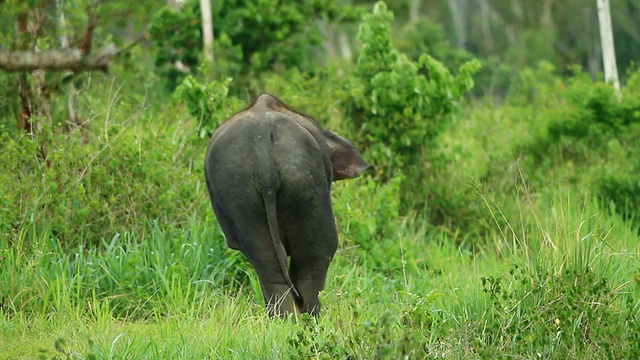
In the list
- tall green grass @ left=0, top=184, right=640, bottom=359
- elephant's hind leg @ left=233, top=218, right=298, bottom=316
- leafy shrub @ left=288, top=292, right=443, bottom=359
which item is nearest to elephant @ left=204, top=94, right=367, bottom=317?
elephant's hind leg @ left=233, top=218, right=298, bottom=316

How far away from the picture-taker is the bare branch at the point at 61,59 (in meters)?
5.12

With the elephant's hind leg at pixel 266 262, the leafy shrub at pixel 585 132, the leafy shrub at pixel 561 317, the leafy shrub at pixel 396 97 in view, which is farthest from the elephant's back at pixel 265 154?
the leafy shrub at pixel 585 132

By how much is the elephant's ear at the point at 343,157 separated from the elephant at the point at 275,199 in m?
0.32

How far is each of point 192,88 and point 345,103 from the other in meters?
2.31

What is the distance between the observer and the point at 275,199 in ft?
18.4

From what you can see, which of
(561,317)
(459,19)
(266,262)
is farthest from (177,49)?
(459,19)

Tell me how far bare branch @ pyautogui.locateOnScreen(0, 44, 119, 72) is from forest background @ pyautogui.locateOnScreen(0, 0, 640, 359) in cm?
1

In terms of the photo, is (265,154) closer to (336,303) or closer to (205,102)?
→ (336,303)

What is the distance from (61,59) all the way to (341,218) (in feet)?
10.6

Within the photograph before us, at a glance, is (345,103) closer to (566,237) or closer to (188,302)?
(188,302)

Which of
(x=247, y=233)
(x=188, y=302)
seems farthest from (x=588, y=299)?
(x=188, y=302)

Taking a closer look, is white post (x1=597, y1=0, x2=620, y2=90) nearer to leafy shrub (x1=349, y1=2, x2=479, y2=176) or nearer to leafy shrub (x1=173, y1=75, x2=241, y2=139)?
leafy shrub (x1=349, y1=2, x2=479, y2=176)

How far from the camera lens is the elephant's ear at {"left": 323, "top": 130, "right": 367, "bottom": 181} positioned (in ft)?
20.5

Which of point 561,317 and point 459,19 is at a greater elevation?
point 561,317
